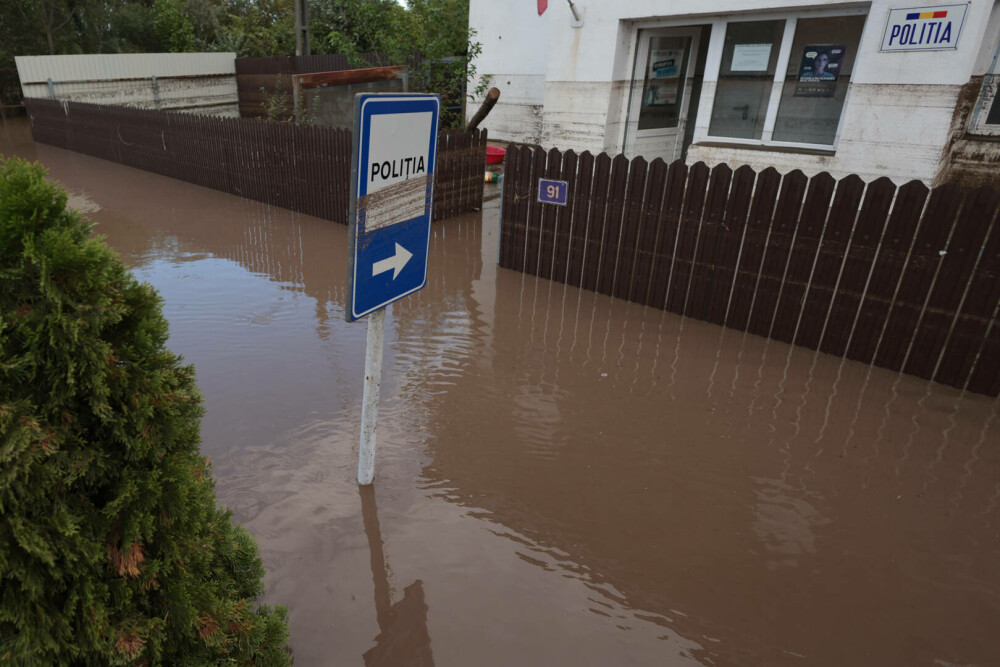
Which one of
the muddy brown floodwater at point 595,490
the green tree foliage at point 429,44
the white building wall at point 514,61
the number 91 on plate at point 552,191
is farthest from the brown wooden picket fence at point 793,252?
the white building wall at point 514,61

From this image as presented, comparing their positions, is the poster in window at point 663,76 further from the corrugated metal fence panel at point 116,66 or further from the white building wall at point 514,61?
the corrugated metal fence panel at point 116,66

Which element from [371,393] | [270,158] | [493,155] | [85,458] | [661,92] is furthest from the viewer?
[493,155]

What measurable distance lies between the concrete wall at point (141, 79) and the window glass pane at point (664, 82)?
2006 cm

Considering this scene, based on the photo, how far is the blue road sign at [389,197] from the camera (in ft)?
8.48

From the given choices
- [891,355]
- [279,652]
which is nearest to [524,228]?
[891,355]

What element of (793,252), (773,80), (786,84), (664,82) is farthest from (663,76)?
(793,252)

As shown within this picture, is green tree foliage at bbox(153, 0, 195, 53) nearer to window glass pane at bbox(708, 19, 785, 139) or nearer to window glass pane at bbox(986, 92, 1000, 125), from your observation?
window glass pane at bbox(708, 19, 785, 139)

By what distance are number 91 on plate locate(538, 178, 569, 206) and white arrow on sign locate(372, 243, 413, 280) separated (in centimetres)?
428

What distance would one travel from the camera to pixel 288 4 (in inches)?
1313

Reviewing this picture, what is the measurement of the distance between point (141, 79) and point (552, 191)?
2227 cm

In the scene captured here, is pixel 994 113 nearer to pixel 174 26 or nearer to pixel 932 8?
pixel 932 8

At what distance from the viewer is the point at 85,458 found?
1.42m

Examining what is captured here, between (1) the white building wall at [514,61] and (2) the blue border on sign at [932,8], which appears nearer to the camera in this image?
(2) the blue border on sign at [932,8]

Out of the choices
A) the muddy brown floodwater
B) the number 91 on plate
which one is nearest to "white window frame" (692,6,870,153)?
the number 91 on plate
